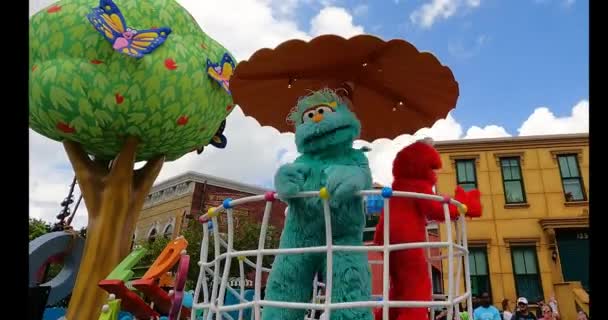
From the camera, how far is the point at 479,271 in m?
12.0

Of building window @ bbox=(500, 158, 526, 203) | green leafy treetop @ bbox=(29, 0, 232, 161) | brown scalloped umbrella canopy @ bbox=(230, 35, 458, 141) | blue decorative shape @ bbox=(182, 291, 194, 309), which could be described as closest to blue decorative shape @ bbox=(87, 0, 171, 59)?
green leafy treetop @ bbox=(29, 0, 232, 161)

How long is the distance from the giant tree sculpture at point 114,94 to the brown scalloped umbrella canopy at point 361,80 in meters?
2.93

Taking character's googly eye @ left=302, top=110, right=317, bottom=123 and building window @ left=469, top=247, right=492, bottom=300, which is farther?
building window @ left=469, top=247, right=492, bottom=300

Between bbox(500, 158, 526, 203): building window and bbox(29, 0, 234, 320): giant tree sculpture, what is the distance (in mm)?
9291

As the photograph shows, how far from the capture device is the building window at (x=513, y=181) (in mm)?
12555

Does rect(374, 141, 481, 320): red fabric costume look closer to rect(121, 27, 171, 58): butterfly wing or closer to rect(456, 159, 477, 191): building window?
rect(121, 27, 171, 58): butterfly wing

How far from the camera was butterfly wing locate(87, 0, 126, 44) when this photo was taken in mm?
5059

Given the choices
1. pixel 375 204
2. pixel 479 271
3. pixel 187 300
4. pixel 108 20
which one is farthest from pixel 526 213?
pixel 375 204

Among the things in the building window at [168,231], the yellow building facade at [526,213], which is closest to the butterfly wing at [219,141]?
the yellow building facade at [526,213]

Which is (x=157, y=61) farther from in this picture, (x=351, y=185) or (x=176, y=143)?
(x=351, y=185)
